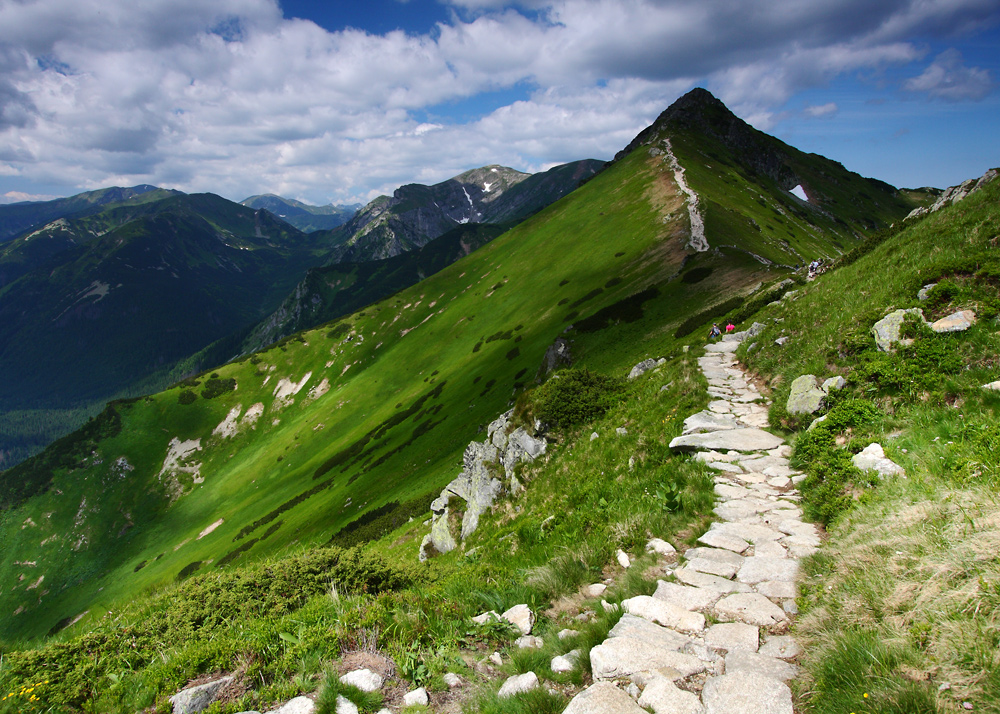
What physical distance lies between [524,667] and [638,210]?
11455cm

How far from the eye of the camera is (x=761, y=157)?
174 meters

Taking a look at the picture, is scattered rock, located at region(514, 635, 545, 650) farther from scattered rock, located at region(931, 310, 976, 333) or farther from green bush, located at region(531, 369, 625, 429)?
green bush, located at region(531, 369, 625, 429)

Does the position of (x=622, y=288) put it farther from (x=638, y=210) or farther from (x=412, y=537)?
(x=412, y=537)

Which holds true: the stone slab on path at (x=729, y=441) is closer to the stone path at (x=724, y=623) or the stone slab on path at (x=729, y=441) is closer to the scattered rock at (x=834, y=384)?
the stone path at (x=724, y=623)

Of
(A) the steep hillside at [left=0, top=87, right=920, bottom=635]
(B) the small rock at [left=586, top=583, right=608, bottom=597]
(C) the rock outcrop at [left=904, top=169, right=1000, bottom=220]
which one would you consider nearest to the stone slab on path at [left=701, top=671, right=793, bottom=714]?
(B) the small rock at [left=586, top=583, right=608, bottom=597]

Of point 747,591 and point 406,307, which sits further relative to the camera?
point 406,307

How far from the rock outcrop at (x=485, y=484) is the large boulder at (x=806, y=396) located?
11489mm

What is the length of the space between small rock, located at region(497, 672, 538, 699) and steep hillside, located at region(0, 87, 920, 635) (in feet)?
121

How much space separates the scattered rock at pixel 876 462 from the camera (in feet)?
26.1

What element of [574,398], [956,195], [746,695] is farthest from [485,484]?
[956,195]

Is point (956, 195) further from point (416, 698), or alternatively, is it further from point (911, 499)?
point (416, 698)

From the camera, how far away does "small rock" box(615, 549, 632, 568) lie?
8.20m

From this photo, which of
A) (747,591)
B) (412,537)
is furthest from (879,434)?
(412,537)

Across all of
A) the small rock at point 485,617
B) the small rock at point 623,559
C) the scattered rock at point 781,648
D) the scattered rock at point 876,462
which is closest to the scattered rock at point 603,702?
→ the scattered rock at point 781,648
